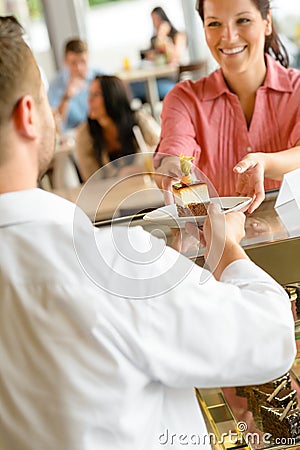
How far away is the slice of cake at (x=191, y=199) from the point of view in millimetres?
1178

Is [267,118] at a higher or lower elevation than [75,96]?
higher

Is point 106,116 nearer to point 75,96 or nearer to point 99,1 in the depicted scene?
point 75,96

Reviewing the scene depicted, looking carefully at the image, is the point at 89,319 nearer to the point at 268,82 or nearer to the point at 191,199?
the point at 191,199

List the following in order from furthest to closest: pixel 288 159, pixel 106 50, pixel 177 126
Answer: pixel 106 50, pixel 177 126, pixel 288 159

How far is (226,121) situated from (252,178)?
0.41m

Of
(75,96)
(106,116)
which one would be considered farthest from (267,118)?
(75,96)

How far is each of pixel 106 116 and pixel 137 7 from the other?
12.1 ft

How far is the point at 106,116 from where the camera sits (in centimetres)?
433

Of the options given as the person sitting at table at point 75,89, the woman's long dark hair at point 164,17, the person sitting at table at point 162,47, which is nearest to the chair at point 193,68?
the person sitting at table at point 162,47

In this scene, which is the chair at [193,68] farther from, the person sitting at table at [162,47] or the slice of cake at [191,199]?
the slice of cake at [191,199]

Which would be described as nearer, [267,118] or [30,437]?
[30,437]

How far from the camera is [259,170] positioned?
1325mm

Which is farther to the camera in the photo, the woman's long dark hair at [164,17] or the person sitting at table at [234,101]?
the woman's long dark hair at [164,17]

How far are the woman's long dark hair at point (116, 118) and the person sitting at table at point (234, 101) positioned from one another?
2588 millimetres
